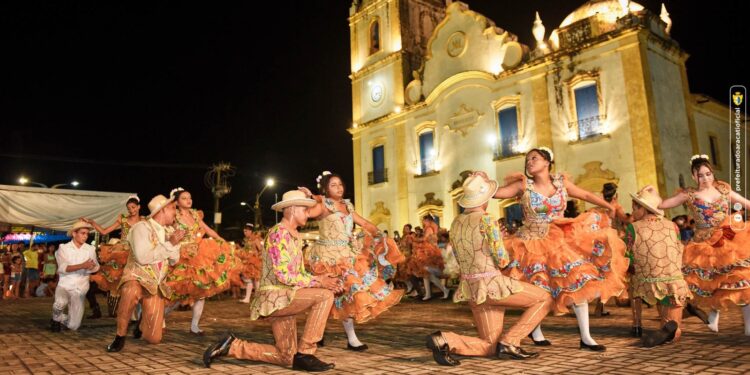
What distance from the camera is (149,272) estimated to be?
235 inches

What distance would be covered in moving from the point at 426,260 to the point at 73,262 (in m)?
7.81

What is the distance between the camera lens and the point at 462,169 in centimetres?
2228

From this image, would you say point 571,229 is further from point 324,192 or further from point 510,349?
point 324,192

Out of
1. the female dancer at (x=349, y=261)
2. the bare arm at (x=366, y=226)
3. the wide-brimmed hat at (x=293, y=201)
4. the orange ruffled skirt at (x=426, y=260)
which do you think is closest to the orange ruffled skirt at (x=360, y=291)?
the female dancer at (x=349, y=261)

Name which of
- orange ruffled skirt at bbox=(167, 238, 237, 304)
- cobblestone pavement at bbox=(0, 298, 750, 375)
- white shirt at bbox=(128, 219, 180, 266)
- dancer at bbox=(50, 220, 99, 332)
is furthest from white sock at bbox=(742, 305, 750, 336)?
dancer at bbox=(50, 220, 99, 332)

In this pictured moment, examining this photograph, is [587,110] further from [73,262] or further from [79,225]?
[73,262]

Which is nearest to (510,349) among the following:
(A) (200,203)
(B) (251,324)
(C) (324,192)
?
(C) (324,192)

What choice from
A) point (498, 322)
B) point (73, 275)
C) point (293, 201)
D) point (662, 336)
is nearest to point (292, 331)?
point (293, 201)

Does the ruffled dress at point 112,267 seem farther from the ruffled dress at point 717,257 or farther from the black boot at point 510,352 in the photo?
the ruffled dress at point 717,257

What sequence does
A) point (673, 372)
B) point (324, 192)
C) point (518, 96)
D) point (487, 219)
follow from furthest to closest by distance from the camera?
1. point (518, 96)
2. point (324, 192)
3. point (487, 219)
4. point (673, 372)

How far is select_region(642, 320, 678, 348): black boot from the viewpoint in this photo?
16.0 ft

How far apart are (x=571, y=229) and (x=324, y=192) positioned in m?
2.85

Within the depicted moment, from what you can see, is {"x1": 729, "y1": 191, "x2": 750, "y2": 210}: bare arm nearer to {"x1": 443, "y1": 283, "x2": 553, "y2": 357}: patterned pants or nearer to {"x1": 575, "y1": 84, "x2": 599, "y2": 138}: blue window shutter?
{"x1": 443, "y1": 283, "x2": 553, "y2": 357}: patterned pants

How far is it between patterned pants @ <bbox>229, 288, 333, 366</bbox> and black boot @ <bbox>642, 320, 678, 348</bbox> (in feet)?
10.3
